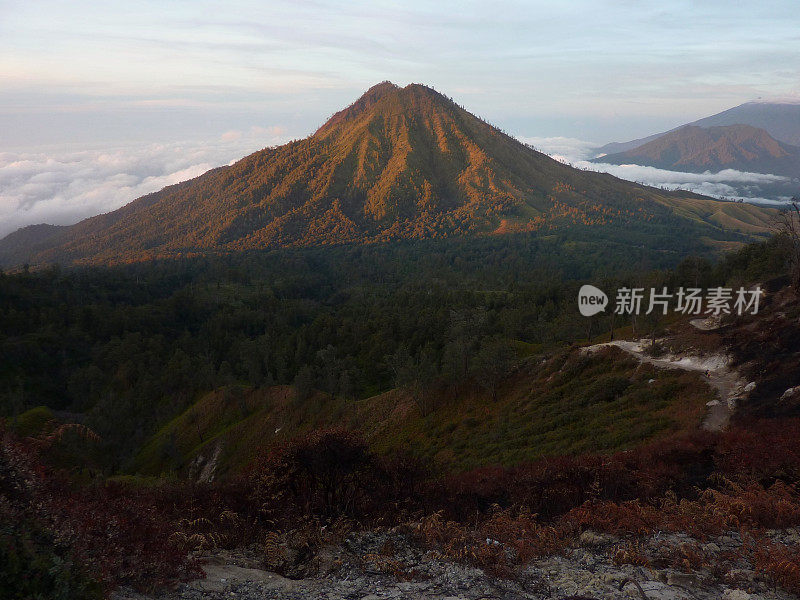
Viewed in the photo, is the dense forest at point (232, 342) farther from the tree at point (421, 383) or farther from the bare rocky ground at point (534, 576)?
the bare rocky ground at point (534, 576)

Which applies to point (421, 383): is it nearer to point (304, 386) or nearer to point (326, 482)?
point (304, 386)

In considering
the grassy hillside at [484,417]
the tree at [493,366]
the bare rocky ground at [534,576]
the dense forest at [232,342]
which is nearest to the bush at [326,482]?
the grassy hillside at [484,417]

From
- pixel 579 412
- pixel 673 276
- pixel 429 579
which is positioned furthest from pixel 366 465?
pixel 673 276

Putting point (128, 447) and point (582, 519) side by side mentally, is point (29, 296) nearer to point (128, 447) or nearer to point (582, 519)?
point (128, 447)

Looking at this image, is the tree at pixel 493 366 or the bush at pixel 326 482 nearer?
the bush at pixel 326 482

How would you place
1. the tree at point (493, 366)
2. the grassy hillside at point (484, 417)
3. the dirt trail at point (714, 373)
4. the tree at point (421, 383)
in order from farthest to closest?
the tree at point (421, 383) < the tree at point (493, 366) < the grassy hillside at point (484, 417) < the dirt trail at point (714, 373)
